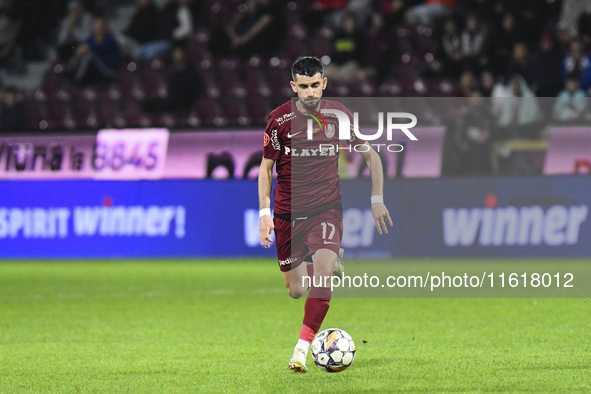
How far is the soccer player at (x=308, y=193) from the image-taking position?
5480 mm

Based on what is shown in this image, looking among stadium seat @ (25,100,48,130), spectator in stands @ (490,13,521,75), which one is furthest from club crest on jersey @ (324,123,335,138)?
stadium seat @ (25,100,48,130)

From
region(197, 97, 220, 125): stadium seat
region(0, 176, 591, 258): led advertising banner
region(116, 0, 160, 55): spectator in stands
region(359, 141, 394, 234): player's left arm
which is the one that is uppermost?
region(359, 141, 394, 234): player's left arm

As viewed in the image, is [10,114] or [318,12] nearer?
[10,114]

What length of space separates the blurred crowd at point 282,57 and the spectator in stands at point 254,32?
0.02 m

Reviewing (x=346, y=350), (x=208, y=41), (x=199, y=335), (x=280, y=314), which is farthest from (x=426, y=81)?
(x=346, y=350)

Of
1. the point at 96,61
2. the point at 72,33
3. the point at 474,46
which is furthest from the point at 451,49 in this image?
the point at 72,33

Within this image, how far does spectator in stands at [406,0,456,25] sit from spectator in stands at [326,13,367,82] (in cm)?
120

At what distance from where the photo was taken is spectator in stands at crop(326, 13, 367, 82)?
15.4 m

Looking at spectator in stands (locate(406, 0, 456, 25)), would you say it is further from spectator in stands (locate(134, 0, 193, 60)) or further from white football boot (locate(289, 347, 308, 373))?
white football boot (locate(289, 347, 308, 373))

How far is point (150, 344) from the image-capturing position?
668 cm

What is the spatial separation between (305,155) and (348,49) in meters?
10.2

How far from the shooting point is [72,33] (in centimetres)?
1798

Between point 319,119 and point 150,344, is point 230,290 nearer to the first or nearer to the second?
point 150,344

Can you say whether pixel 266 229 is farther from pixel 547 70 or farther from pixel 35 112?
pixel 35 112
